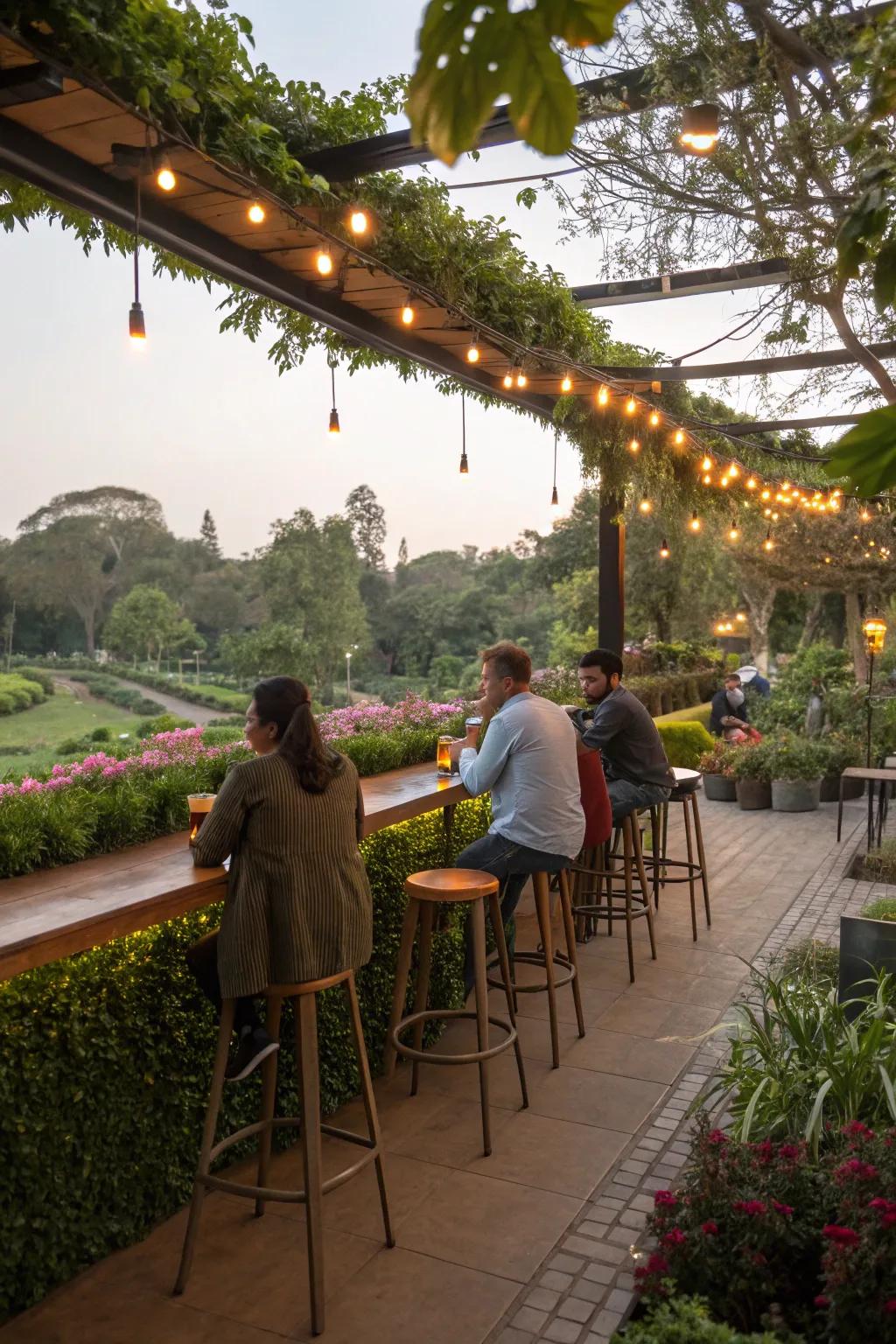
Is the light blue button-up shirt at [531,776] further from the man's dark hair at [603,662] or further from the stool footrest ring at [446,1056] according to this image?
the man's dark hair at [603,662]

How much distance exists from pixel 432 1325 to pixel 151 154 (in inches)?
130

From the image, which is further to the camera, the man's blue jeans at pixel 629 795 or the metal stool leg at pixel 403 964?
the man's blue jeans at pixel 629 795

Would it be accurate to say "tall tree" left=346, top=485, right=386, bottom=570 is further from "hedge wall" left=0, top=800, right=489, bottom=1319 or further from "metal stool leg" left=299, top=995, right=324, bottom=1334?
"metal stool leg" left=299, top=995, right=324, bottom=1334

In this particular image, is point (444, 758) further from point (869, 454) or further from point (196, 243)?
point (869, 454)

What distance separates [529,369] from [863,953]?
3.52 meters

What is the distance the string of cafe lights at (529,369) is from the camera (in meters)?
3.33

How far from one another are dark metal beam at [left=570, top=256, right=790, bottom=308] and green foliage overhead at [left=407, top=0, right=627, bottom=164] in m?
5.11

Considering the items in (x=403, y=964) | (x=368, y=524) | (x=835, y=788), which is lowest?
(x=835, y=788)

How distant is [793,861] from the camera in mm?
8242

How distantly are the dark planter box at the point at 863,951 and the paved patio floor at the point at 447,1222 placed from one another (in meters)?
0.77

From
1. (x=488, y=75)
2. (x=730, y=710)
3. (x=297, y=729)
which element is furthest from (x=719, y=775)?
(x=488, y=75)

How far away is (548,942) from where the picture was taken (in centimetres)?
418

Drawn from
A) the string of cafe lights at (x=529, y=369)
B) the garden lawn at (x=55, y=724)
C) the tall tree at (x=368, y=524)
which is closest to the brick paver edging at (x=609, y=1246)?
the string of cafe lights at (x=529, y=369)

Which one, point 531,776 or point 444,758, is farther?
point 444,758
